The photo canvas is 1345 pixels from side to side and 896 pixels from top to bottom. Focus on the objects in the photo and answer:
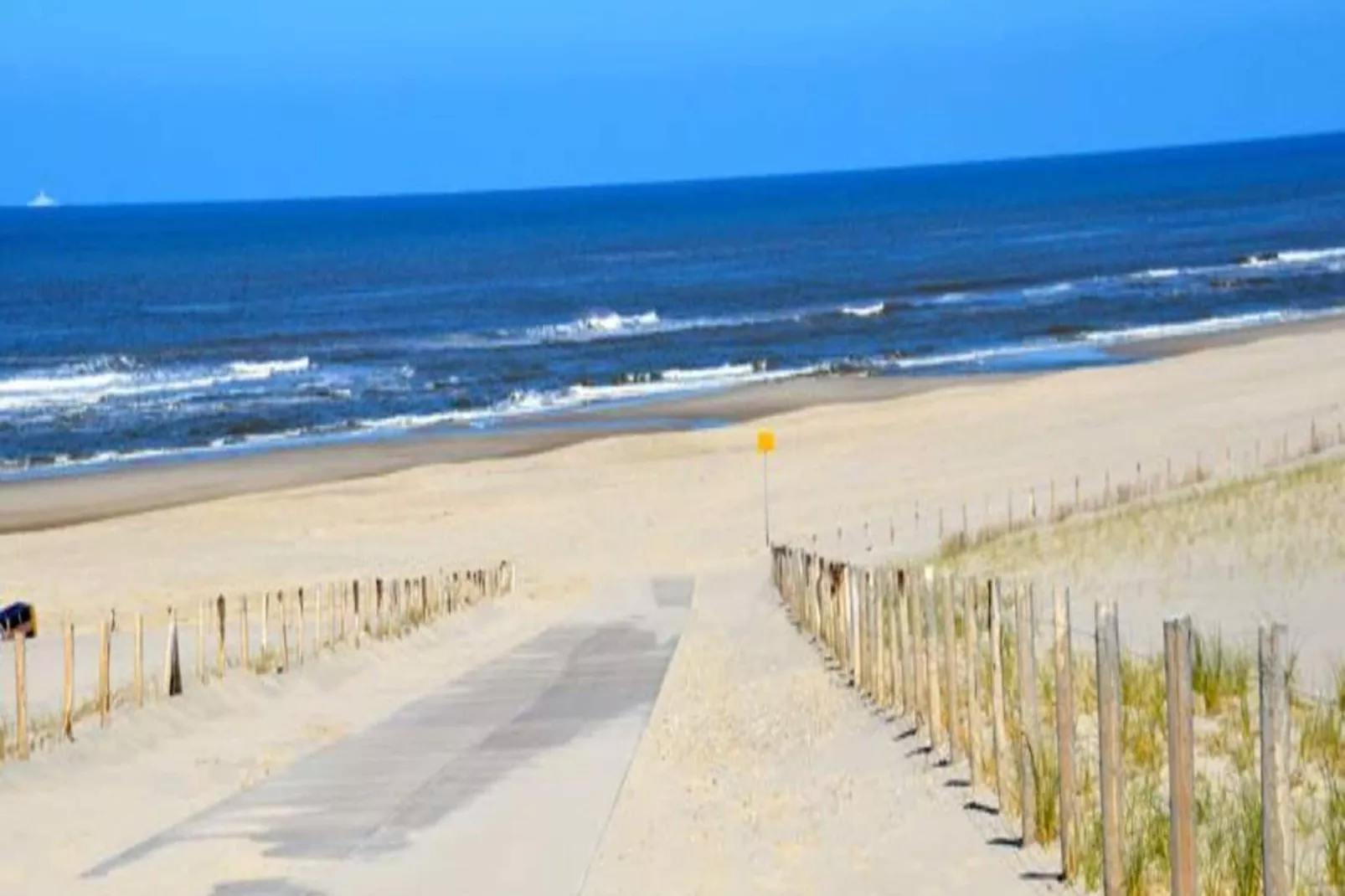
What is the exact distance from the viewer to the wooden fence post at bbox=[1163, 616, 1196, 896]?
837 cm

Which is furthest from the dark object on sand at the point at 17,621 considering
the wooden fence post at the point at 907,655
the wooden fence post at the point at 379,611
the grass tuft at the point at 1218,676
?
the grass tuft at the point at 1218,676

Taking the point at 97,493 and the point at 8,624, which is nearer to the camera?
the point at 8,624

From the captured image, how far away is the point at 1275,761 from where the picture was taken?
303 inches

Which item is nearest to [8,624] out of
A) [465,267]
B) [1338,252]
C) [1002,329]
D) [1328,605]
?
[1328,605]

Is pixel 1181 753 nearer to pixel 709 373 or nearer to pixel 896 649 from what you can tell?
pixel 896 649

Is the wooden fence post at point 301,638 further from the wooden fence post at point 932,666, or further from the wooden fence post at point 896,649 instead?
the wooden fence post at point 932,666

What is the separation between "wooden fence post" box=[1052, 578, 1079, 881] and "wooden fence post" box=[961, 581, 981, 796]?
79.9 inches

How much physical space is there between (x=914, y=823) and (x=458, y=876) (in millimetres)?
2326

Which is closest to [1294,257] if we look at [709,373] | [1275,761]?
[709,373]

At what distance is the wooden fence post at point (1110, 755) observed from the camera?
9359 millimetres

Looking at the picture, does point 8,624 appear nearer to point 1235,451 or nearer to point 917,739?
point 917,739

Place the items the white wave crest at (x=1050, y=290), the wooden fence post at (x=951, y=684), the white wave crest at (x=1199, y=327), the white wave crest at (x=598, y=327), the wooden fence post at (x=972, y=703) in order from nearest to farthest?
the wooden fence post at (x=972, y=703) < the wooden fence post at (x=951, y=684) < the white wave crest at (x=1199, y=327) < the white wave crest at (x=598, y=327) < the white wave crest at (x=1050, y=290)

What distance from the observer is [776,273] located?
127m

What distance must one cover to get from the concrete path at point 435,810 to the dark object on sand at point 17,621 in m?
11.4
